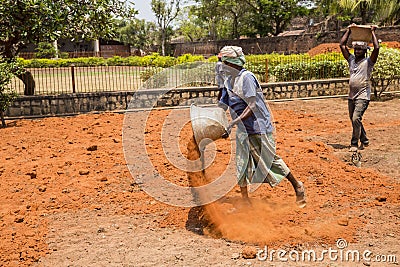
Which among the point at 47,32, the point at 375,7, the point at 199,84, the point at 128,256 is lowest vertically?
the point at 128,256

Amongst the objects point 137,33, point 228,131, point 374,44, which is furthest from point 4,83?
point 137,33

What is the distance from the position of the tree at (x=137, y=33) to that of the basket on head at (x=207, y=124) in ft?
158

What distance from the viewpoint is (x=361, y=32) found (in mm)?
7109

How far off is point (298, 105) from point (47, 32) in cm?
733

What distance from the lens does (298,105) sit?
1329 centimetres

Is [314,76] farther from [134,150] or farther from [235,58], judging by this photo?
[235,58]

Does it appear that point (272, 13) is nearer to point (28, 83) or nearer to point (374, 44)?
point (28, 83)

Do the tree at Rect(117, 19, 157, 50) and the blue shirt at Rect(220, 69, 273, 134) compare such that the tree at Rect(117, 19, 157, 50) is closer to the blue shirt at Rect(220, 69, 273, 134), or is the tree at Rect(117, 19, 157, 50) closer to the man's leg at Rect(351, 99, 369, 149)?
the man's leg at Rect(351, 99, 369, 149)

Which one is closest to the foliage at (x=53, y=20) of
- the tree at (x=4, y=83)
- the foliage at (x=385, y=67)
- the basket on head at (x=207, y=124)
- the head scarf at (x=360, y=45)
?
the tree at (x=4, y=83)

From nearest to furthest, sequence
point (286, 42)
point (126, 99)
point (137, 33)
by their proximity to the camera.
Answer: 1. point (126, 99)
2. point (286, 42)
3. point (137, 33)

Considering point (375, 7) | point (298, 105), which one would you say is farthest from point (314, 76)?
point (375, 7)

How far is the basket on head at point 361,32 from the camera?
7051 millimetres

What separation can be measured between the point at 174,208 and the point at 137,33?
169ft

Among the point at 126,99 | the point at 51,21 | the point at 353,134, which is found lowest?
the point at 353,134
